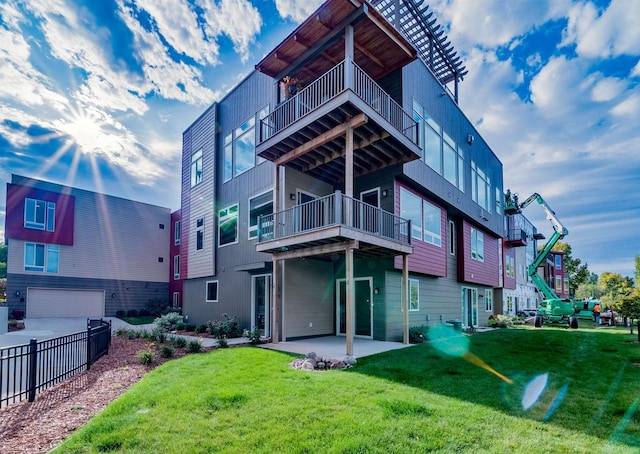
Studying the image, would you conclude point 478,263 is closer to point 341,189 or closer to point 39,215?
point 341,189

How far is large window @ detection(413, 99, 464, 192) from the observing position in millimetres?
12727

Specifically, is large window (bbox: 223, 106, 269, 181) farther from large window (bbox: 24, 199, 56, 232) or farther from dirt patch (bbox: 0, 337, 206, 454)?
large window (bbox: 24, 199, 56, 232)

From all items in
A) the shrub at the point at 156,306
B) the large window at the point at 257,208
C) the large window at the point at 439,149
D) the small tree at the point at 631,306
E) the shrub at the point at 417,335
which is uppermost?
the large window at the point at 439,149

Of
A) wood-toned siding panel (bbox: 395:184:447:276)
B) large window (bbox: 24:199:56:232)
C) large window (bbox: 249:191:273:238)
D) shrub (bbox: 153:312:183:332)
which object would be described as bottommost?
shrub (bbox: 153:312:183:332)

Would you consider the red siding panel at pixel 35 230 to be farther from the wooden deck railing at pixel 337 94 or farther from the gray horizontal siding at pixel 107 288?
the wooden deck railing at pixel 337 94

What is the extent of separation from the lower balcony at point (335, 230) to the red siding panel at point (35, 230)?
1745 cm

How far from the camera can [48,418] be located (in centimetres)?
454

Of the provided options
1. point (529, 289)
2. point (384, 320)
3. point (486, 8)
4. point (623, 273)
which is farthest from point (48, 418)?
point (623, 273)

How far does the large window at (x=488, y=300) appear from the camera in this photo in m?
20.1

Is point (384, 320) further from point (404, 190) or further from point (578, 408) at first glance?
point (578, 408)

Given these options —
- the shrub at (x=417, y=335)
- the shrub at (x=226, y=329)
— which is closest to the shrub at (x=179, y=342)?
the shrub at (x=226, y=329)

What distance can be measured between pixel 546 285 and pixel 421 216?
1552cm

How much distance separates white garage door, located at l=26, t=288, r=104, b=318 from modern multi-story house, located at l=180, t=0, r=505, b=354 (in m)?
9.85

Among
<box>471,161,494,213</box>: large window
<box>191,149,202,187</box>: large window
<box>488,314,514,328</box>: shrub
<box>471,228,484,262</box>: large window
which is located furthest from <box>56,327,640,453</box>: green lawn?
<box>191,149,202,187</box>: large window
